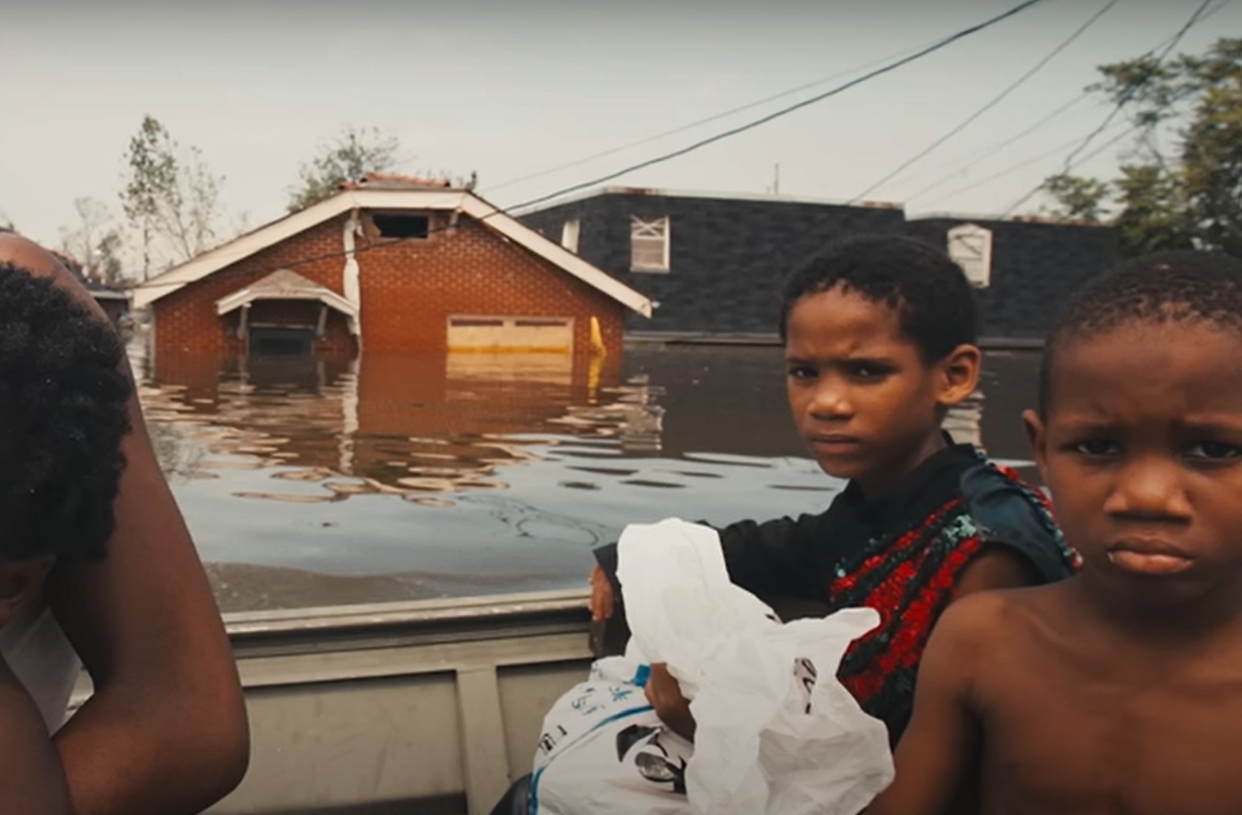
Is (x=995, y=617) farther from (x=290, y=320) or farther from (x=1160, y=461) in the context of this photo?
(x=290, y=320)

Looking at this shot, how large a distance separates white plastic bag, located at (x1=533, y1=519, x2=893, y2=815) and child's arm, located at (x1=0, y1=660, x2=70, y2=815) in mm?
747

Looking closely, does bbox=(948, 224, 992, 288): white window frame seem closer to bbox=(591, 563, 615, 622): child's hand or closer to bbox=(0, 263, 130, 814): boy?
bbox=(591, 563, 615, 622): child's hand

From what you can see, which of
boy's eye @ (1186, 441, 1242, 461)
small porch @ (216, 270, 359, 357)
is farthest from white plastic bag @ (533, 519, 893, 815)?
small porch @ (216, 270, 359, 357)

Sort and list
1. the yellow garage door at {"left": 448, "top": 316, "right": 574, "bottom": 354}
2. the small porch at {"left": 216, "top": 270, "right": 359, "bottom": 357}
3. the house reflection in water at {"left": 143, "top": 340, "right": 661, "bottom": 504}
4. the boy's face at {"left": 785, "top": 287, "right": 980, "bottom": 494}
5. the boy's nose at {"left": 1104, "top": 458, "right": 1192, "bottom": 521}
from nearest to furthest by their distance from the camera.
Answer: the boy's nose at {"left": 1104, "top": 458, "right": 1192, "bottom": 521} → the boy's face at {"left": 785, "top": 287, "right": 980, "bottom": 494} → the house reflection in water at {"left": 143, "top": 340, "right": 661, "bottom": 504} → the small porch at {"left": 216, "top": 270, "right": 359, "bottom": 357} → the yellow garage door at {"left": 448, "top": 316, "right": 574, "bottom": 354}

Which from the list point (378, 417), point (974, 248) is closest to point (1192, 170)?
point (974, 248)

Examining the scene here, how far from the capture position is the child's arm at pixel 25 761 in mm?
868

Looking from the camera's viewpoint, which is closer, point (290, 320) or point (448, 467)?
point (448, 467)

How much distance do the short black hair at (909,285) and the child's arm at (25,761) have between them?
56.5 inches

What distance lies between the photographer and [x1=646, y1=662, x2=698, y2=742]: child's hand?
63.2 inches

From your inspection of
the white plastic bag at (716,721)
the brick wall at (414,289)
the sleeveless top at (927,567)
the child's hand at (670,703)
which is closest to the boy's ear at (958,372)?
the sleeveless top at (927,567)

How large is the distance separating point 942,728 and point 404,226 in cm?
1908

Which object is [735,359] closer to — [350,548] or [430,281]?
[430,281]

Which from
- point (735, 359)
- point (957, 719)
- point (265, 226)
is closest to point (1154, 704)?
point (957, 719)

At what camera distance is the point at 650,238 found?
988 inches
